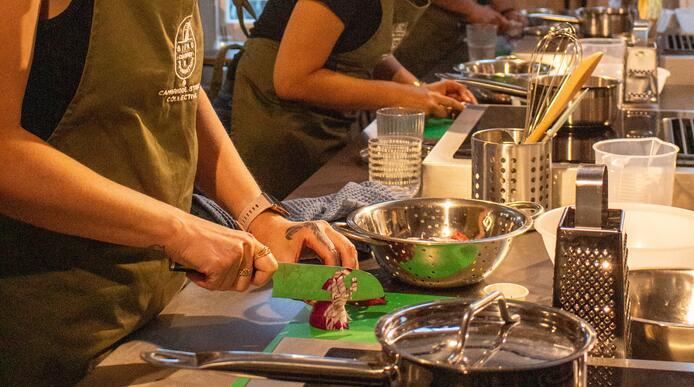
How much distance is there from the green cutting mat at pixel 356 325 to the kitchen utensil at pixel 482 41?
2322mm

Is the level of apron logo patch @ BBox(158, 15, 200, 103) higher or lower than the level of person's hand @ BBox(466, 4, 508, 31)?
lower

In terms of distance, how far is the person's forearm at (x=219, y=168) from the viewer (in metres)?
1.63

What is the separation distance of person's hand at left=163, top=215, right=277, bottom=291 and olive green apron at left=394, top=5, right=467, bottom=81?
3244 mm

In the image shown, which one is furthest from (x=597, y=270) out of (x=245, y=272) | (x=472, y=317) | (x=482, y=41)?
(x=482, y=41)

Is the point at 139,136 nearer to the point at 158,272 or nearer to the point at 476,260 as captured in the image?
the point at 158,272

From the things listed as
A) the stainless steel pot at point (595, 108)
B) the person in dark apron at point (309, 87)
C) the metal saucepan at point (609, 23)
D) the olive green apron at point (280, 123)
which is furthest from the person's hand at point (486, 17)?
the stainless steel pot at point (595, 108)

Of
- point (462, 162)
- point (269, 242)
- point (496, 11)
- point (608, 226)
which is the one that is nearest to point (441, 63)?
point (496, 11)

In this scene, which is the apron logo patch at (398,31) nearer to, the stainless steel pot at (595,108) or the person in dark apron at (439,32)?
the stainless steel pot at (595,108)

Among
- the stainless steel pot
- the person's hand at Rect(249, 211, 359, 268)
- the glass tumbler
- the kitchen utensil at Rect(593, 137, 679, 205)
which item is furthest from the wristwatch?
the stainless steel pot

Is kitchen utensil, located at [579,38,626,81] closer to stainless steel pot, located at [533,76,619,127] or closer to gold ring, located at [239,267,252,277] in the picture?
stainless steel pot, located at [533,76,619,127]

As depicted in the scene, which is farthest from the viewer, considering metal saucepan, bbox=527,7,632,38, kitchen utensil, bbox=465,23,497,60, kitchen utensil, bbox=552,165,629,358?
metal saucepan, bbox=527,7,632,38

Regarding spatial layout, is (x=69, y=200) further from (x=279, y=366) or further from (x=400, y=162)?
(x=400, y=162)

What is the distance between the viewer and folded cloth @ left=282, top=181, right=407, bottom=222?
162 cm

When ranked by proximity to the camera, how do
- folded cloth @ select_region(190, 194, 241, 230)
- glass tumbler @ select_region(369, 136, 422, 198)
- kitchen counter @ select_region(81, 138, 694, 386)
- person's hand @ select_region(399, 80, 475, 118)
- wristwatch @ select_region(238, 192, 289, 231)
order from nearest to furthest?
1. kitchen counter @ select_region(81, 138, 694, 386)
2. wristwatch @ select_region(238, 192, 289, 231)
3. folded cloth @ select_region(190, 194, 241, 230)
4. glass tumbler @ select_region(369, 136, 422, 198)
5. person's hand @ select_region(399, 80, 475, 118)
